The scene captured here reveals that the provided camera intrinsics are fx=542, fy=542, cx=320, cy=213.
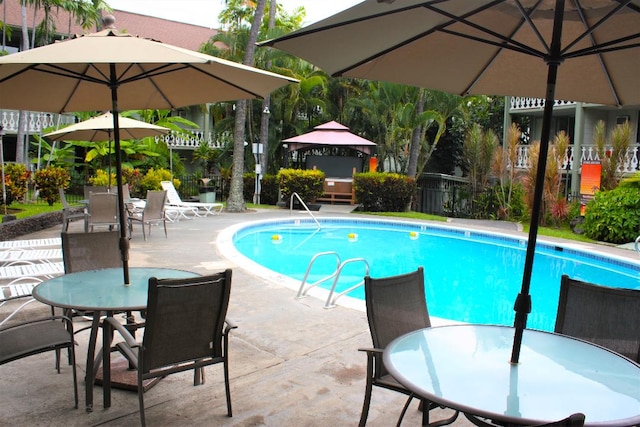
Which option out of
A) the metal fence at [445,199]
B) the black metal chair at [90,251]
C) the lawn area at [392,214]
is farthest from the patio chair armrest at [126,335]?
the metal fence at [445,199]

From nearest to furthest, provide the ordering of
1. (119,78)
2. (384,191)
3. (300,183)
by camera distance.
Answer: (119,78)
(384,191)
(300,183)

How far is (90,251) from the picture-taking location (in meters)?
4.98

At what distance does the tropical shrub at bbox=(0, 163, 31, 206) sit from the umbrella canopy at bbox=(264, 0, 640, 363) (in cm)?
1218

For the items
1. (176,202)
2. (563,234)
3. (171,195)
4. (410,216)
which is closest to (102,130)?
(176,202)

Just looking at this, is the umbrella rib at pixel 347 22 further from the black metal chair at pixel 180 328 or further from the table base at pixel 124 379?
the table base at pixel 124 379

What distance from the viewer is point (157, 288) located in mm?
3189

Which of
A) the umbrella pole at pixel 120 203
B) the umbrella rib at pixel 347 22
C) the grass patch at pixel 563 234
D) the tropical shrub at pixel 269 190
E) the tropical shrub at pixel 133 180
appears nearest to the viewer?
the umbrella rib at pixel 347 22

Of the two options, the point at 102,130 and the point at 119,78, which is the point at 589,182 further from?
the point at 119,78

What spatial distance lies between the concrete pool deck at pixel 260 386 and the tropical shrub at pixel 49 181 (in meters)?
9.92

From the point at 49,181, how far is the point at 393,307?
13945 mm

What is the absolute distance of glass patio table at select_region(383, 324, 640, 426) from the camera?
7.63 feet

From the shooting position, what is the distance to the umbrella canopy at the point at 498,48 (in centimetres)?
286

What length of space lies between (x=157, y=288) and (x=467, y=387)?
1810 mm

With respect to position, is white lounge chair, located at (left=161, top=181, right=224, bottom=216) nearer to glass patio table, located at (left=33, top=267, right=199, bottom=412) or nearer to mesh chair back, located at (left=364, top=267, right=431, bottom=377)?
glass patio table, located at (left=33, top=267, right=199, bottom=412)
